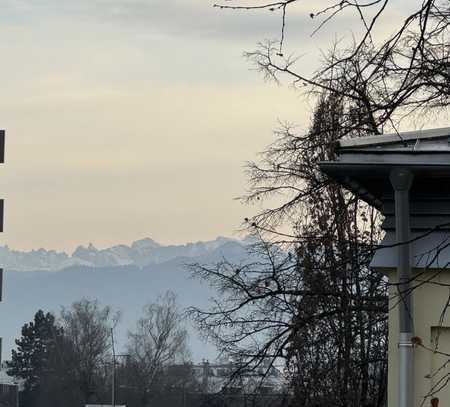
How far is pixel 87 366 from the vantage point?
10838 cm

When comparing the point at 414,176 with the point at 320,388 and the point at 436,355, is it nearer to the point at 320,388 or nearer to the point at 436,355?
the point at 436,355

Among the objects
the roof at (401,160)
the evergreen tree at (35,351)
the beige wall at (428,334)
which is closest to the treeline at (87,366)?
the evergreen tree at (35,351)

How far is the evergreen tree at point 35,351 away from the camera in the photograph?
115 meters

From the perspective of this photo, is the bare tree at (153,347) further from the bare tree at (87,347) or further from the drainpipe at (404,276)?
the drainpipe at (404,276)

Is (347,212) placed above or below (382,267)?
above

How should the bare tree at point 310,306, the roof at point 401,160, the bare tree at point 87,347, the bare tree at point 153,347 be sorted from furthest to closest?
the bare tree at point 153,347
the bare tree at point 87,347
the bare tree at point 310,306
the roof at point 401,160

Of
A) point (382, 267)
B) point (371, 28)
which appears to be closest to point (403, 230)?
point (382, 267)

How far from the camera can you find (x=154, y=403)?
10400 centimetres

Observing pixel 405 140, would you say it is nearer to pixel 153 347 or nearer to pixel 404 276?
pixel 404 276

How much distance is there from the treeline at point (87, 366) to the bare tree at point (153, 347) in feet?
0.25

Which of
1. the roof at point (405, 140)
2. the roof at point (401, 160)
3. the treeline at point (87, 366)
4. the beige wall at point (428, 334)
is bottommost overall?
the beige wall at point (428, 334)

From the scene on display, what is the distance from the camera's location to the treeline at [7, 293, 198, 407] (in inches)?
4077

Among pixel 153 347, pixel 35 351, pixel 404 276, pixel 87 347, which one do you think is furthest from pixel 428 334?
pixel 153 347

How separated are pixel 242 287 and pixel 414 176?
9.77 meters
